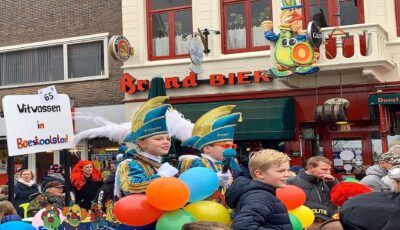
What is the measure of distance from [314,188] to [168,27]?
31.6 feet

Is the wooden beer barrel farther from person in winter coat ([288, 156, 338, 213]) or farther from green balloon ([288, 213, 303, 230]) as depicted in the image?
green balloon ([288, 213, 303, 230])

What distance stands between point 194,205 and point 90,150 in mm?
12029

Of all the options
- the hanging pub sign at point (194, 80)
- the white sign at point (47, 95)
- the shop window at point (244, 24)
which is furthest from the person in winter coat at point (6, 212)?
the shop window at point (244, 24)

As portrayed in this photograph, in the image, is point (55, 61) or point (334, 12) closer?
point (334, 12)

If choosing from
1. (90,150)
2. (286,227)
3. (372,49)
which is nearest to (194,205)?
(286,227)

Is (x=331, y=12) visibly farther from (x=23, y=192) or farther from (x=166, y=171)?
(x=166, y=171)

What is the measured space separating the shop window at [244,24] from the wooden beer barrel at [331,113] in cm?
237

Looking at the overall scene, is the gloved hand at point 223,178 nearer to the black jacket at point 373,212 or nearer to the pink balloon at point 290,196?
the pink balloon at point 290,196

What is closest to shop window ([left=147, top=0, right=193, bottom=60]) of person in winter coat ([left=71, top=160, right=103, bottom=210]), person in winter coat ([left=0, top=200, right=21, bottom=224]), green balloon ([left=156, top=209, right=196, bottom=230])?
person in winter coat ([left=71, top=160, right=103, bottom=210])

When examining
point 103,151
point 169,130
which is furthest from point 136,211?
point 103,151

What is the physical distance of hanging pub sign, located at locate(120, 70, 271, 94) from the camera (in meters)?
13.0

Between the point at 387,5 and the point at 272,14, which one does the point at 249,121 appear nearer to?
the point at 272,14

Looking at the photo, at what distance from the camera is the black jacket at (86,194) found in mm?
8680

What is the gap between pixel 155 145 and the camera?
429 cm
